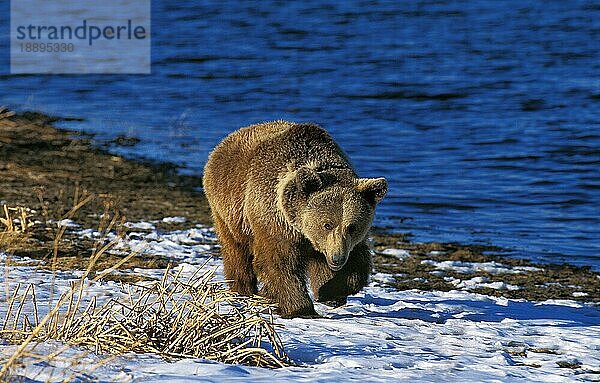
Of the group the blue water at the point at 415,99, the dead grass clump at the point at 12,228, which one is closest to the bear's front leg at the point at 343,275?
the dead grass clump at the point at 12,228

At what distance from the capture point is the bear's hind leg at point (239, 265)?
26.7ft

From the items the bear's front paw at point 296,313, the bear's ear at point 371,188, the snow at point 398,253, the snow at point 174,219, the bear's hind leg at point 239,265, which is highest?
the bear's ear at point 371,188

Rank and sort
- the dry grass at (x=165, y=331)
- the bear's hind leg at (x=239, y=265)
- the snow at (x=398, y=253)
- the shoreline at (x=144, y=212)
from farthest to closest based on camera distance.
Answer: the snow at (x=398, y=253) → the shoreline at (x=144, y=212) → the bear's hind leg at (x=239, y=265) → the dry grass at (x=165, y=331)

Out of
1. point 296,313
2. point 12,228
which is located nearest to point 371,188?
point 296,313

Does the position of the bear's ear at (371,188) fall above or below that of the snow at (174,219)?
above

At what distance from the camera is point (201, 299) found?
621 cm

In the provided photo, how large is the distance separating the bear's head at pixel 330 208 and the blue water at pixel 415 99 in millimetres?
4118

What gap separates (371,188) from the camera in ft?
24.0

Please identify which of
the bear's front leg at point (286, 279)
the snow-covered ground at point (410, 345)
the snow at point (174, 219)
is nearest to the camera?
the snow-covered ground at point (410, 345)

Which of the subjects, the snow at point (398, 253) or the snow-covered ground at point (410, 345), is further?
the snow at point (398, 253)

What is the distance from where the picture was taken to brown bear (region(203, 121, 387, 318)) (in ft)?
23.8

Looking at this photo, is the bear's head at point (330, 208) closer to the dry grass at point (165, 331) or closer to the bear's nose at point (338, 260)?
the bear's nose at point (338, 260)

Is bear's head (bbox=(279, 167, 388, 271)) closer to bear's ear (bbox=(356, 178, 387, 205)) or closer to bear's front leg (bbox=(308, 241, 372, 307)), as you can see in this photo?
bear's ear (bbox=(356, 178, 387, 205))

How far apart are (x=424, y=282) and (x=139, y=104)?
12005mm
